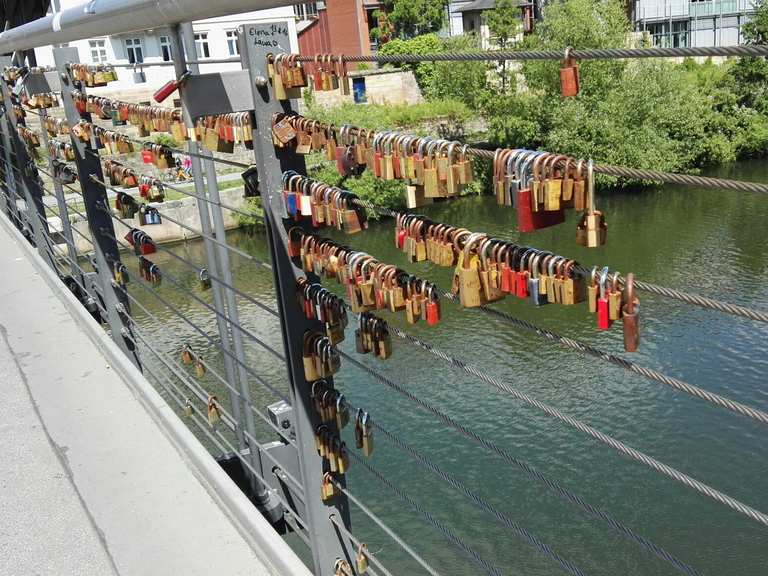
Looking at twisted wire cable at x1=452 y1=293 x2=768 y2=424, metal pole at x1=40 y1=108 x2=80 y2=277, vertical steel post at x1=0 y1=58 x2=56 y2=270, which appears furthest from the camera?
vertical steel post at x1=0 y1=58 x2=56 y2=270

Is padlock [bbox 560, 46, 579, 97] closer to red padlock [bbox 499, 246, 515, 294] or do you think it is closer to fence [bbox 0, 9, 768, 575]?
fence [bbox 0, 9, 768, 575]

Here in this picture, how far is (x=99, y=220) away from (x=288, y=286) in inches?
69.8

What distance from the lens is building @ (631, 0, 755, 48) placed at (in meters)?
29.0

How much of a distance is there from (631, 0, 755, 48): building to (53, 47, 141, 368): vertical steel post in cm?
2814

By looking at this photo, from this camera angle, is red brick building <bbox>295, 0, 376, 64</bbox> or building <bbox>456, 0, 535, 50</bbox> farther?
building <bbox>456, 0, 535, 50</bbox>

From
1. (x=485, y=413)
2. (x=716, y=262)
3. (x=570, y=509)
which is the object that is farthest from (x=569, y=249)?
(x=570, y=509)

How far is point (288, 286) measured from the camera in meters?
1.93

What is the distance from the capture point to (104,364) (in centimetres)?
338

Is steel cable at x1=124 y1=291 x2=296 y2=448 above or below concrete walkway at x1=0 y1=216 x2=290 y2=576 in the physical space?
above

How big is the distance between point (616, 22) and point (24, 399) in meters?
19.5

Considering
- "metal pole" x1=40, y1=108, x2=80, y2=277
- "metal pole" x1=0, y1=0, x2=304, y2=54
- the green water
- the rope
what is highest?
"metal pole" x1=0, y1=0, x2=304, y2=54

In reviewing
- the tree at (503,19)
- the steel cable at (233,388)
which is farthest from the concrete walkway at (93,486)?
the tree at (503,19)

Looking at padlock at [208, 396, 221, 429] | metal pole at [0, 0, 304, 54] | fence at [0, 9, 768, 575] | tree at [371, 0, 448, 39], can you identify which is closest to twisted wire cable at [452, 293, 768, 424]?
fence at [0, 9, 768, 575]

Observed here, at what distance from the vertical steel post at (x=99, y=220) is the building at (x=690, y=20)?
28.1 m
